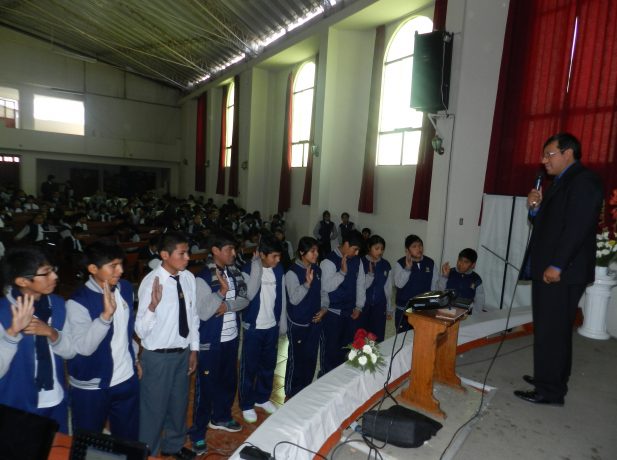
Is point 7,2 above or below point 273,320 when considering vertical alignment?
above

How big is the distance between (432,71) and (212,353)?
15.5 ft

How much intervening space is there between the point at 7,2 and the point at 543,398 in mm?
15323

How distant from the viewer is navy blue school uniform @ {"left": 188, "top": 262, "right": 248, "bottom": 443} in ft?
8.25

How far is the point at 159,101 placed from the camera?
648 inches

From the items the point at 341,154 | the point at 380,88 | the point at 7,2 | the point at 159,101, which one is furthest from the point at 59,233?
the point at 159,101

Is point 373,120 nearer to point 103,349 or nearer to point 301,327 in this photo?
point 301,327

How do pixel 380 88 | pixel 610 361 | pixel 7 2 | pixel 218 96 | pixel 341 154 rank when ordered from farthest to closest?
1. pixel 218 96
2. pixel 7 2
3. pixel 341 154
4. pixel 380 88
5. pixel 610 361

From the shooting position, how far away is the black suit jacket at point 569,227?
82.4 inches

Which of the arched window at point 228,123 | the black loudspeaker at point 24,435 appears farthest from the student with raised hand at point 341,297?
the arched window at point 228,123

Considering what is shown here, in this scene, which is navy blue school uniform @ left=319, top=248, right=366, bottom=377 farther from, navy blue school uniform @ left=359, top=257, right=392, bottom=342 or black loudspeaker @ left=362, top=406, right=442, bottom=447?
black loudspeaker @ left=362, top=406, right=442, bottom=447

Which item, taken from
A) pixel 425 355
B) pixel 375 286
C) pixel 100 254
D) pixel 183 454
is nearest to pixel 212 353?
pixel 183 454

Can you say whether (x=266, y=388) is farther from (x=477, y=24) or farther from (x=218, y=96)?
(x=218, y=96)

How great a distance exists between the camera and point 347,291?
10.8 ft

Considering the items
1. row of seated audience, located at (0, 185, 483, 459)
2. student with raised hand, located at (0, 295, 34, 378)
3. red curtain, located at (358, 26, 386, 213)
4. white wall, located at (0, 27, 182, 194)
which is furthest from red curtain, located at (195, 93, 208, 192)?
student with raised hand, located at (0, 295, 34, 378)
